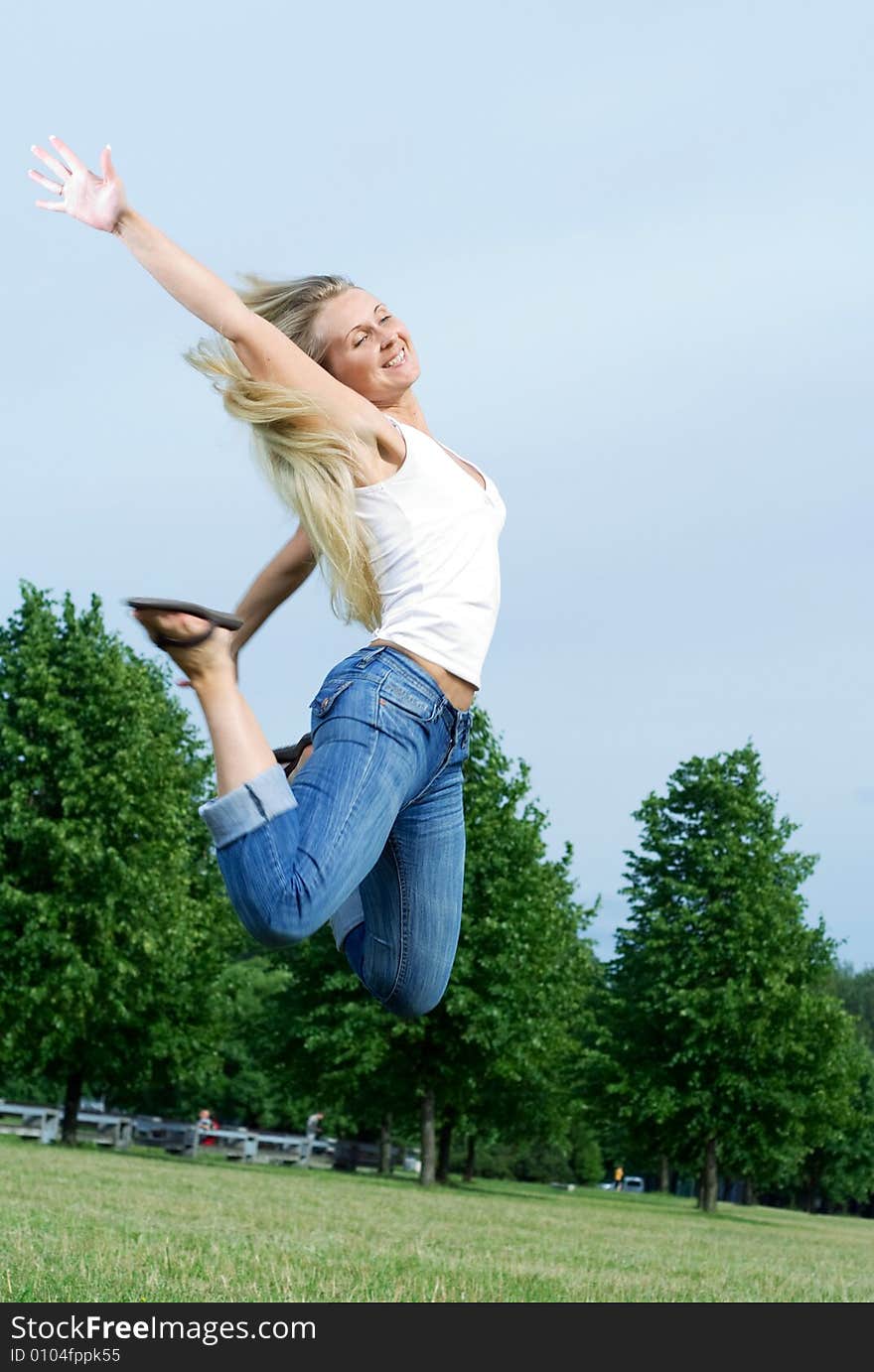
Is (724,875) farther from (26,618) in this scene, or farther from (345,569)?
(345,569)

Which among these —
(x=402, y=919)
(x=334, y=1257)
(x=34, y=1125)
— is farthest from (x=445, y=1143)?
(x=402, y=919)

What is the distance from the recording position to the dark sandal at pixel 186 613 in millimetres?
4051

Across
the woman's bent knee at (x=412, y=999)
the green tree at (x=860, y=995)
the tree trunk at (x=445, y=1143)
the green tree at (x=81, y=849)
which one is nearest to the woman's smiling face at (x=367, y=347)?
the woman's bent knee at (x=412, y=999)

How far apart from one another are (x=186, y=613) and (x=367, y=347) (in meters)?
1.46

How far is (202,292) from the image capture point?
451 cm

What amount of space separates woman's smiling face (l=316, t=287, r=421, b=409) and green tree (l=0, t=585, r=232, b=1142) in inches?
1054

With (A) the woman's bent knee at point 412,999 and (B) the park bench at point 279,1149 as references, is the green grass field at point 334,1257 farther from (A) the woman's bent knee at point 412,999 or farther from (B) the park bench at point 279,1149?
(B) the park bench at point 279,1149

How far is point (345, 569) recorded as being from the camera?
4820 millimetres

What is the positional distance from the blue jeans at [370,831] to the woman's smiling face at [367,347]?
1.10m

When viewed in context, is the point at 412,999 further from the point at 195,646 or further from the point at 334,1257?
the point at 334,1257

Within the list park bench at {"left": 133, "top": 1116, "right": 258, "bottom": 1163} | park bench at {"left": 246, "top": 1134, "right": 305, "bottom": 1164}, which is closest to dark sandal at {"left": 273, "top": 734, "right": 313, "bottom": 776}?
park bench at {"left": 133, "top": 1116, "right": 258, "bottom": 1163}

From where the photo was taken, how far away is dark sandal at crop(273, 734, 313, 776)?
15.9 feet
